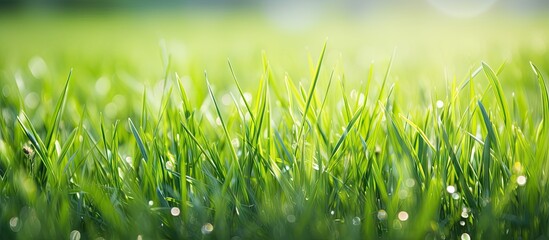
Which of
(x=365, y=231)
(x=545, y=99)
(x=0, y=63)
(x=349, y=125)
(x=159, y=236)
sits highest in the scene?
(x=545, y=99)

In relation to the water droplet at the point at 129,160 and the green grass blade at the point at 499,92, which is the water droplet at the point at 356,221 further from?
the water droplet at the point at 129,160

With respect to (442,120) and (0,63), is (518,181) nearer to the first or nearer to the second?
(442,120)

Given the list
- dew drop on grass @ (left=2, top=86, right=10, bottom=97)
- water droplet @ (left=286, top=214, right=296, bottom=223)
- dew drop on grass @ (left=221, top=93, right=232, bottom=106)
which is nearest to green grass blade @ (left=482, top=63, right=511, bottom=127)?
water droplet @ (left=286, top=214, right=296, bottom=223)

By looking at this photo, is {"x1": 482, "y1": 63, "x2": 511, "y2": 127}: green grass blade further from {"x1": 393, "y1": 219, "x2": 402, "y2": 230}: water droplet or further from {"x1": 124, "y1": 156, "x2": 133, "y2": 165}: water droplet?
{"x1": 124, "y1": 156, "x2": 133, "y2": 165}: water droplet

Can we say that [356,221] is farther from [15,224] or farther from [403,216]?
[15,224]

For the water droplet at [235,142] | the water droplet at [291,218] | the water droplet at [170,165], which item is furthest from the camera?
the water droplet at [235,142]

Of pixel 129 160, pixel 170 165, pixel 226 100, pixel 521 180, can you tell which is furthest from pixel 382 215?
pixel 226 100

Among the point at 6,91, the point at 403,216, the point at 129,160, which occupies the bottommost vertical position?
the point at 6,91

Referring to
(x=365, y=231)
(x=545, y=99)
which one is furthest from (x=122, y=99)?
(x=545, y=99)

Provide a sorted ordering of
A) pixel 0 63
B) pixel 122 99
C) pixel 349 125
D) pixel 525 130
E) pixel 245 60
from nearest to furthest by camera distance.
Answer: pixel 349 125 < pixel 525 130 < pixel 122 99 < pixel 0 63 < pixel 245 60

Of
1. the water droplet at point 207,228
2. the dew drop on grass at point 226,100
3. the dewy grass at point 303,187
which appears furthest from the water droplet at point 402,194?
the dew drop on grass at point 226,100

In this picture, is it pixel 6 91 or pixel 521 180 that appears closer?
pixel 521 180
